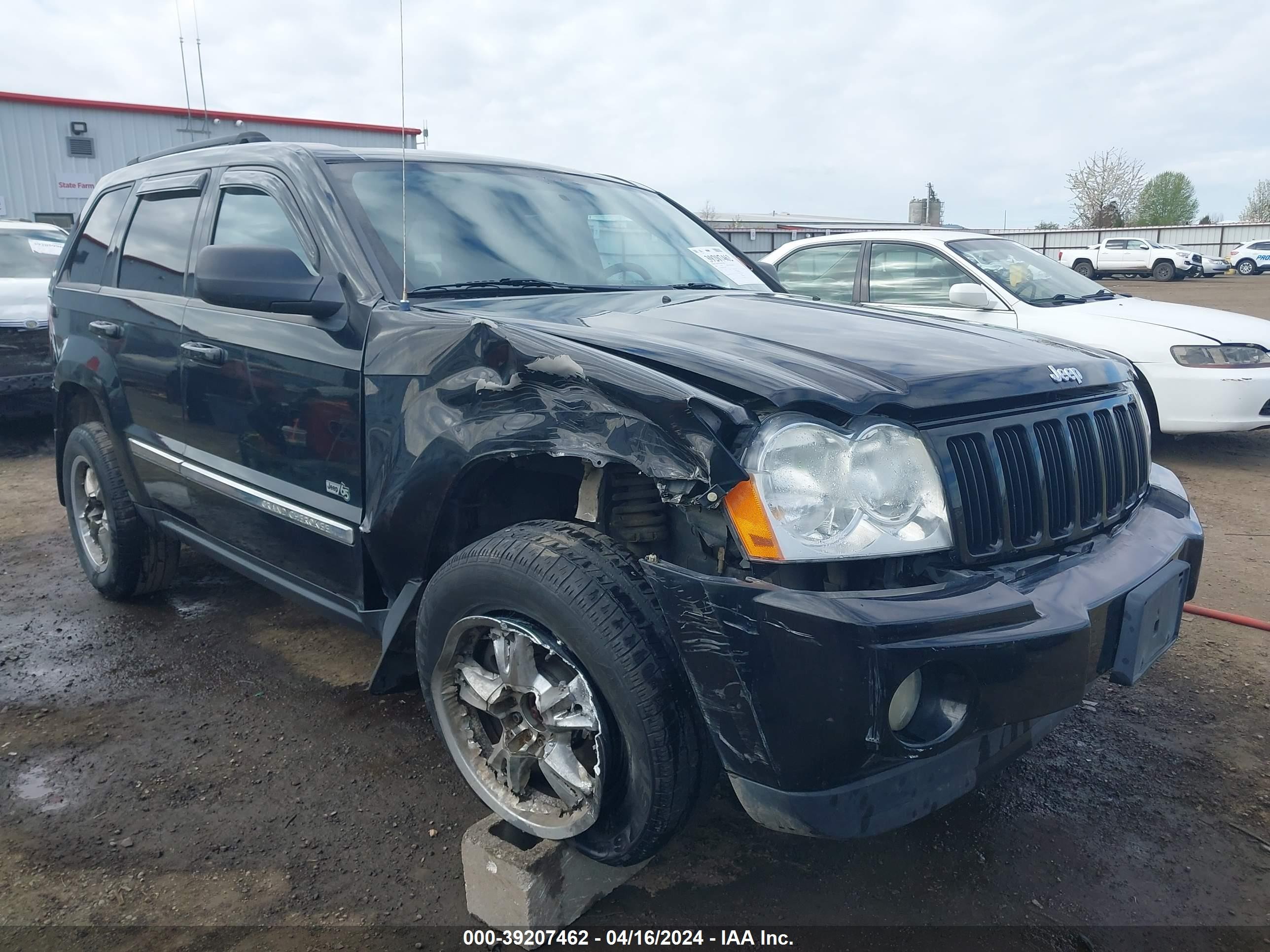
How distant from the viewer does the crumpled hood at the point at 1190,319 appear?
6035mm

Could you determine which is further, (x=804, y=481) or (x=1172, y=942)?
(x=1172, y=942)

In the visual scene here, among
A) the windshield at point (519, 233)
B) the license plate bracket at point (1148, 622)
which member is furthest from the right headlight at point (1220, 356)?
the license plate bracket at point (1148, 622)

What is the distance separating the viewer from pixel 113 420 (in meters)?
3.79

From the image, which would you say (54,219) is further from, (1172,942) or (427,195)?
(1172,942)

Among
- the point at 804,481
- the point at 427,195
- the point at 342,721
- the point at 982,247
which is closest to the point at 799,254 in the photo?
the point at 982,247

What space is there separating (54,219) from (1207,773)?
24.9 meters

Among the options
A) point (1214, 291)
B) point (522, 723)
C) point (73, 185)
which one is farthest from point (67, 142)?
point (1214, 291)

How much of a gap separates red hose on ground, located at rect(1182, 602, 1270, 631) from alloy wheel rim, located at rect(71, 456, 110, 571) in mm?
4492

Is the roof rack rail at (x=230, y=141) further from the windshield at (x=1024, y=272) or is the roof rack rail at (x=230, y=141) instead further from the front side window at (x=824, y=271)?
the windshield at (x=1024, y=272)

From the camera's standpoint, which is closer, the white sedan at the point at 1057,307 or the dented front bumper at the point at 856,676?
the dented front bumper at the point at 856,676

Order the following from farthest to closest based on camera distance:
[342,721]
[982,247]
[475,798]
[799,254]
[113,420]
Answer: [799,254], [982,247], [113,420], [342,721], [475,798]

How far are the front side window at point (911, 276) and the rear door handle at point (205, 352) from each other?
4.94 metres

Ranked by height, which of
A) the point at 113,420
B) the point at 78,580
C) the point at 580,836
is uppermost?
the point at 113,420

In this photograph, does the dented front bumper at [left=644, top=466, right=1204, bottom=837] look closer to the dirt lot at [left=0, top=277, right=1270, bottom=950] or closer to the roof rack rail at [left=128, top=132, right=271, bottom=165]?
the dirt lot at [left=0, top=277, right=1270, bottom=950]
